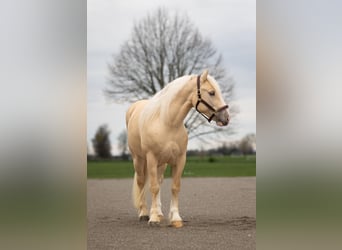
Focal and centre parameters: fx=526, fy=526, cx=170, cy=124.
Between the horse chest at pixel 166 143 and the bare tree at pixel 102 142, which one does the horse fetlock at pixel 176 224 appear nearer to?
the horse chest at pixel 166 143

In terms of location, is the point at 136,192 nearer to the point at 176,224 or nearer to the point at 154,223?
the point at 154,223

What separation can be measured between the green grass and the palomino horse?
9.40 meters

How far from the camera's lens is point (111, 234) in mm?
6906

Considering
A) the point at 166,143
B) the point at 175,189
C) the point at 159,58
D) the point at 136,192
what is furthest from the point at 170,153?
the point at 159,58

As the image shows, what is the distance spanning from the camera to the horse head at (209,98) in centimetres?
669

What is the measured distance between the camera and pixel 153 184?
729cm

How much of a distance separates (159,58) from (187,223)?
334 inches

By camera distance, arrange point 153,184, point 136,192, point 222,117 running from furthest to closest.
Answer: point 136,192 → point 153,184 → point 222,117

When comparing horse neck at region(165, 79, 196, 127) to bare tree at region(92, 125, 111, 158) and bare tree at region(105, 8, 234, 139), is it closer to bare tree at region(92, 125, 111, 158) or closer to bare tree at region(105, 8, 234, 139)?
bare tree at region(92, 125, 111, 158)
